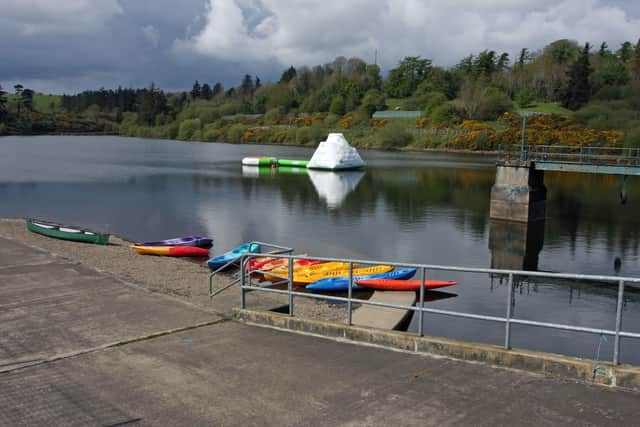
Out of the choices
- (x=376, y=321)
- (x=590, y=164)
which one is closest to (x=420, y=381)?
(x=376, y=321)

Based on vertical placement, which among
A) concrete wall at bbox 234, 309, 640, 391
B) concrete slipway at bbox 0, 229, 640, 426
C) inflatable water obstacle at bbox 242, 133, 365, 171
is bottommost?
concrete slipway at bbox 0, 229, 640, 426

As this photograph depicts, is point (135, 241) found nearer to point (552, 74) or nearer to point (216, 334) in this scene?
point (216, 334)

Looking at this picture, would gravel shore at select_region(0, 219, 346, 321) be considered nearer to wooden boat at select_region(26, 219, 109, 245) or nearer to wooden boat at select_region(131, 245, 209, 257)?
wooden boat at select_region(26, 219, 109, 245)

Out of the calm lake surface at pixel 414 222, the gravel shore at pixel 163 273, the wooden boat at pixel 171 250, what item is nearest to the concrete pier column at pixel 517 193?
the calm lake surface at pixel 414 222

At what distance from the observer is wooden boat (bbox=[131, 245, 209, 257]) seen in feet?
94.1

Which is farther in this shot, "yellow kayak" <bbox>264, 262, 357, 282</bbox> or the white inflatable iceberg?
the white inflatable iceberg

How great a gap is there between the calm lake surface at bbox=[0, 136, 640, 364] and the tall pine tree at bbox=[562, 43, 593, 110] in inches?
3095

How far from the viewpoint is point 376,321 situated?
15.6 m

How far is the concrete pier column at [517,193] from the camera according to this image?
41906mm

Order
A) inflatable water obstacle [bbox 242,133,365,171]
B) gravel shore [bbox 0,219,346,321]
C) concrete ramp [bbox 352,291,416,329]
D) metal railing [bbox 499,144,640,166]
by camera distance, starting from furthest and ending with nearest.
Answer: inflatable water obstacle [bbox 242,133,365,171]
metal railing [bbox 499,144,640,166]
concrete ramp [bbox 352,291,416,329]
gravel shore [bbox 0,219,346,321]

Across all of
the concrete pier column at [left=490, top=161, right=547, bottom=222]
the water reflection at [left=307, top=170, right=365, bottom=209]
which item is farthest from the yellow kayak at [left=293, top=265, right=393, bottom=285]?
the water reflection at [left=307, top=170, right=365, bottom=209]

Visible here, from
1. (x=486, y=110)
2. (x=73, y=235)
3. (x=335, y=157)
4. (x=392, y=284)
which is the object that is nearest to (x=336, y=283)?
(x=392, y=284)

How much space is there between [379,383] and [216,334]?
11.4ft

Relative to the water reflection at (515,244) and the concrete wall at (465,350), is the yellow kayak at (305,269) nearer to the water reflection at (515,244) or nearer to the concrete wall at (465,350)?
the water reflection at (515,244)
